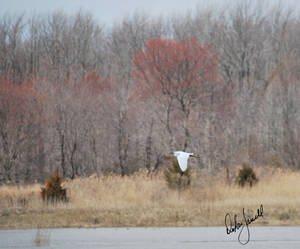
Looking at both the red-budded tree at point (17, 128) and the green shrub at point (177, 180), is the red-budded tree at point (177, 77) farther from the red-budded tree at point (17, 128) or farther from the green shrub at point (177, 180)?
the green shrub at point (177, 180)

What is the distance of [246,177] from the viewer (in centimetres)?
1764

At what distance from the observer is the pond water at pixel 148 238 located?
8.73m

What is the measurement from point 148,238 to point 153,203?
4.97 metres

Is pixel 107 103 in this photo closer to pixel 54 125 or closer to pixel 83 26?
pixel 54 125

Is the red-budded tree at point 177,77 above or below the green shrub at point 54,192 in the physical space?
above

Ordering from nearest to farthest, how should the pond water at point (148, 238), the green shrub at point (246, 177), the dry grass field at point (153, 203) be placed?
the pond water at point (148, 238)
the dry grass field at point (153, 203)
the green shrub at point (246, 177)

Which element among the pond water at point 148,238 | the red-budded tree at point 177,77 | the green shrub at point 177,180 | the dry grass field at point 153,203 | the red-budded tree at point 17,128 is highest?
the red-budded tree at point 177,77

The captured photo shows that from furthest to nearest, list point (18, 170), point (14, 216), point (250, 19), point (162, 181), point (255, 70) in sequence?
point (250, 19) → point (255, 70) → point (18, 170) → point (162, 181) → point (14, 216)

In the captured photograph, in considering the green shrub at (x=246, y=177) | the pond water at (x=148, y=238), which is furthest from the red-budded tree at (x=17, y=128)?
the pond water at (x=148, y=238)

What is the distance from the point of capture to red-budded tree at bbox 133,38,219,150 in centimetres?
3005

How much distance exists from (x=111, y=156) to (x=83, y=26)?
73.6 feet

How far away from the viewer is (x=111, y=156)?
2759 cm

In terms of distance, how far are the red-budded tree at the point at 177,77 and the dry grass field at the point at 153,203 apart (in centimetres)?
1158

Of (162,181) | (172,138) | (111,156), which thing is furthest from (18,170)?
(162,181)
